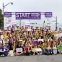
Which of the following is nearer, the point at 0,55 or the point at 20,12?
the point at 0,55

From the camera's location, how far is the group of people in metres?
25.6

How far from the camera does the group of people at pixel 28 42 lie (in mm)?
25609

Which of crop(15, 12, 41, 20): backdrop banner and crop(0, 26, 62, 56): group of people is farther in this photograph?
crop(15, 12, 41, 20): backdrop banner

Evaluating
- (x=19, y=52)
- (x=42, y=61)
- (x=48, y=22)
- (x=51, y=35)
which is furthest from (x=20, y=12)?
(x=42, y=61)

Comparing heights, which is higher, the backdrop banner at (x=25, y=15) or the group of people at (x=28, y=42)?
the backdrop banner at (x=25, y=15)

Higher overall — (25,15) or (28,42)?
(25,15)

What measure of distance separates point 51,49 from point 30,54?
225 cm

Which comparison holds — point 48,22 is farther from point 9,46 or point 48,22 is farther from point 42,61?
point 42,61

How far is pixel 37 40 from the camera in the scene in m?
26.8

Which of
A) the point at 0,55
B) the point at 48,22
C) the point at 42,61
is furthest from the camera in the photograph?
the point at 48,22

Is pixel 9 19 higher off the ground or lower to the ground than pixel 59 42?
higher

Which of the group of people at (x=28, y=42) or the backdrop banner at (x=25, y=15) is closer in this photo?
the group of people at (x=28, y=42)

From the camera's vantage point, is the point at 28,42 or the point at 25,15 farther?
the point at 25,15

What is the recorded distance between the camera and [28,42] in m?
26.0
